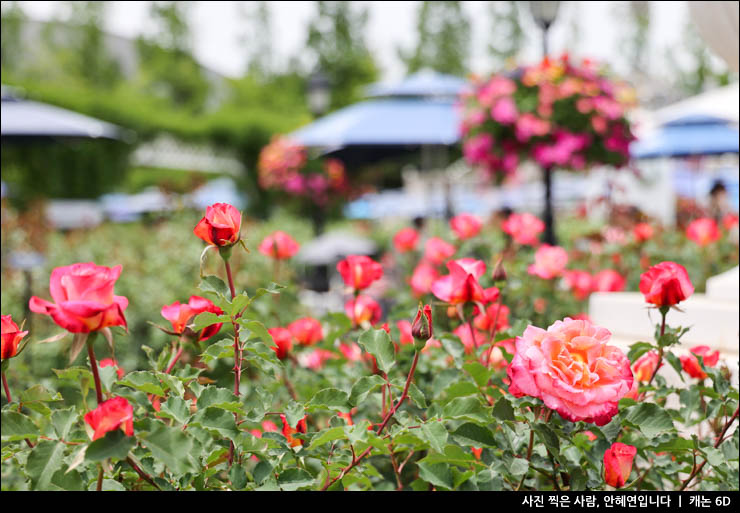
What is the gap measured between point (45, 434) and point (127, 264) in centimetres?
371

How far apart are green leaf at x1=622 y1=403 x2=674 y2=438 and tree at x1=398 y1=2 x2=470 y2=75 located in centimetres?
2566

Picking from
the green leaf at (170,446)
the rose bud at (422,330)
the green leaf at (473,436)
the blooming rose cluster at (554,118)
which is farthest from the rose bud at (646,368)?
the blooming rose cluster at (554,118)

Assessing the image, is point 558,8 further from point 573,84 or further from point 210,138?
point 210,138

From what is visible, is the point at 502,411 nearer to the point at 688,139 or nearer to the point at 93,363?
the point at 93,363

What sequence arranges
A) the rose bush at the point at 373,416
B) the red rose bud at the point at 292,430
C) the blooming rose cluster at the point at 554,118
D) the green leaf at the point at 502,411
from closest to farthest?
the rose bush at the point at 373,416
the green leaf at the point at 502,411
the red rose bud at the point at 292,430
the blooming rose cluster at the point at 554,118

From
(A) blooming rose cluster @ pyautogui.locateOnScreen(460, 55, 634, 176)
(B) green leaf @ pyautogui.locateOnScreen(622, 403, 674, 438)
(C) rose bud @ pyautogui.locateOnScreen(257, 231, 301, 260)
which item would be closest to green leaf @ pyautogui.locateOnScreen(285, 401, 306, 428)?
(B) green leaf @ pyautogui.locateOnScreen(622, 403, 674, 438)

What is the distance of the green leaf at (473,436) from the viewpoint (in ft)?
3.38

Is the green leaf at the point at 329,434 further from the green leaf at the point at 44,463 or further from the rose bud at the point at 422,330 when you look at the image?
the green leaf at the point at 44,463

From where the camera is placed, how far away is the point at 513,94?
468 cm

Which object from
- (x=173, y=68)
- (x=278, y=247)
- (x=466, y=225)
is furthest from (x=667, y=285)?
(x=173, y=68)

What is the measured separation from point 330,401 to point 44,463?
0.38 m

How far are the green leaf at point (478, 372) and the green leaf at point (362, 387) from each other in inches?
9.4

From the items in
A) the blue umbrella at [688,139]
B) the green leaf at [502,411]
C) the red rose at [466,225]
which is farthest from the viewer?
the blue umbrella at [688,139]

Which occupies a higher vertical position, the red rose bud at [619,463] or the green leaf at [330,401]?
the green leaf at [330,401]
